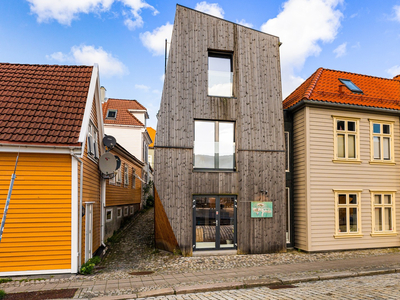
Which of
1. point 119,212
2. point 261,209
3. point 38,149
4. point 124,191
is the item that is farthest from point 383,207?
point 38,149

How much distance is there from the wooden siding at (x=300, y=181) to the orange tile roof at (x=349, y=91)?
3.45 ft

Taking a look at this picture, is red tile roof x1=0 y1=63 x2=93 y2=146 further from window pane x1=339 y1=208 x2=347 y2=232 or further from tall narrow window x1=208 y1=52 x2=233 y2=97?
window pane x1=339 y1=208 x2=347 y2=232

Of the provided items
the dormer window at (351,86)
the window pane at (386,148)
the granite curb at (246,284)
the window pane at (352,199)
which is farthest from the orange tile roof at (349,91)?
the granite curb at (246,284)

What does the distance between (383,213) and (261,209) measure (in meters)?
6.09

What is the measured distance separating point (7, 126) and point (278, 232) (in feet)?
34.1

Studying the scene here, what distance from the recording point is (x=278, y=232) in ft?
45.8

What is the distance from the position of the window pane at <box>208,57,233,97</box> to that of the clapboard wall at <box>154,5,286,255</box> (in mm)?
283

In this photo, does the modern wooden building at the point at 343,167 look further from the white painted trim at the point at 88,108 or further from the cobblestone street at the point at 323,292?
the white painted trim at the point at 88,108

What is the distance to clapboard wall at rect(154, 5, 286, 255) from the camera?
43.4 ft

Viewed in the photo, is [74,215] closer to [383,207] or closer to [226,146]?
[226,146]

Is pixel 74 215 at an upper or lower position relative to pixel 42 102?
lower

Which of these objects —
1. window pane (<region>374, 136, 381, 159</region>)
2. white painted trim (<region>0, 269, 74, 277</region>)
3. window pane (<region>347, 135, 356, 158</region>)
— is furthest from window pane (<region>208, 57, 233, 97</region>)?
white painted trim (<region>0, 269, 74, 277</region>)

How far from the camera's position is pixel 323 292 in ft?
27.5

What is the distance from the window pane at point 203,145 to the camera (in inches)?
537
